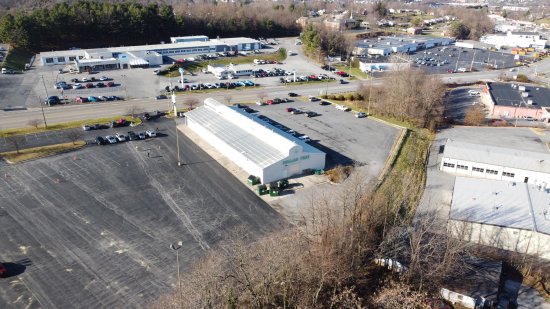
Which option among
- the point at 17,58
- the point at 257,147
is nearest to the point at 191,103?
the point at 257,147

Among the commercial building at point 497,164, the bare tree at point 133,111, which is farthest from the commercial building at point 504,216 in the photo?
the bare tree at point 133,111

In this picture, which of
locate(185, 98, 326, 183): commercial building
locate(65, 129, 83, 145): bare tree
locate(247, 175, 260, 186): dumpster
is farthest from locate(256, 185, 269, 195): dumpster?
locate(65, 129, 83, 145): bare tree

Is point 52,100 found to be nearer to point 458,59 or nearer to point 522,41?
point 458,59

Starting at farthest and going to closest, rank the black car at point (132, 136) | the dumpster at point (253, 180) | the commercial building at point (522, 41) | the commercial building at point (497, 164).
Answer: the commercial building at point (522, 41)
the black car at point (132, 136)
the commercial building at point (497, 164)
the dumpster at point (253, 180)

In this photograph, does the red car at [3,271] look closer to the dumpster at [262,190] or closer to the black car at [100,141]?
the dumpster at [262,190]

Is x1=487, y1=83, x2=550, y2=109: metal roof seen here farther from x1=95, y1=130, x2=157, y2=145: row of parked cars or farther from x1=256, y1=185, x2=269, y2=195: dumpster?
x1=95, y1=130, x2=157, y2=145: row of parked cars

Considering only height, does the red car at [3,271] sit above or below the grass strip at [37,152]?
below
